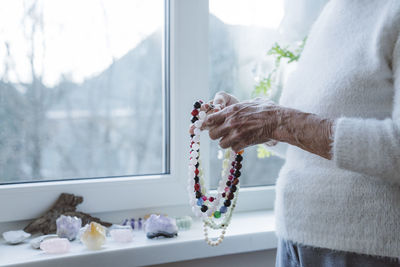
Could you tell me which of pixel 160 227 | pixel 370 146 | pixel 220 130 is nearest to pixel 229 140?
pixel 220 130

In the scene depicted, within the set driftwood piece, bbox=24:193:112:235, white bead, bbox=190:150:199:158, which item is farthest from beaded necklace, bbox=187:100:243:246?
driftwood piece, bbox=24:193:112:235

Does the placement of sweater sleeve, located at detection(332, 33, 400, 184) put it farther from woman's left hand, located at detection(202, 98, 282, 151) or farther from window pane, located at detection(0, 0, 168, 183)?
window pane, located at detection(0, 0, 168, 183)

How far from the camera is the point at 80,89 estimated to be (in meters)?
1.19

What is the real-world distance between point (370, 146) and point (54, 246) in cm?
71

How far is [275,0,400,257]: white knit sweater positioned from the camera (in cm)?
71

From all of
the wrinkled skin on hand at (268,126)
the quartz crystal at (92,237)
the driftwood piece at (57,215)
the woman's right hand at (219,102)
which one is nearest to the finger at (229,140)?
the wrinkled skin on hand at (268,126)

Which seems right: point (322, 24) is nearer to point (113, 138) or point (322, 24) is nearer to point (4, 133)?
point (113, 138)

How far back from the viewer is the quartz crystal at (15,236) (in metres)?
0.99

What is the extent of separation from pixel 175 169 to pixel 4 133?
1.64 feet

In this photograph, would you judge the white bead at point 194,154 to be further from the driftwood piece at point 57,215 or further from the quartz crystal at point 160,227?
the driftwood piece at point 57,215

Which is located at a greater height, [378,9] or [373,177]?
[378,9]

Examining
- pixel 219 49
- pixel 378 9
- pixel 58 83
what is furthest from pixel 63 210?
pixel 378 9

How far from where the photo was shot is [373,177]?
769 millimetres

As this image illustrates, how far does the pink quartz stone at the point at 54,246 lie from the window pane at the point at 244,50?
60 centimetres
